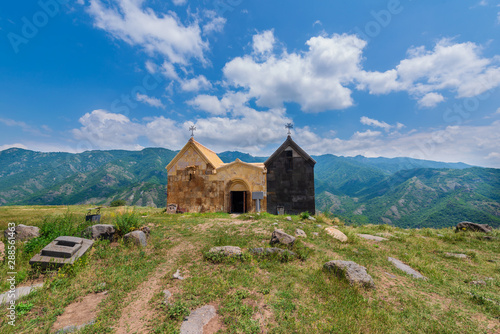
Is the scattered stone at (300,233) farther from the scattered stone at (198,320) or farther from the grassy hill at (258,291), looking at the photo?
the scattered stone at (198,320)

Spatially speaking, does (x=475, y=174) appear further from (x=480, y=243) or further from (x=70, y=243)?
(x=70, y=243)

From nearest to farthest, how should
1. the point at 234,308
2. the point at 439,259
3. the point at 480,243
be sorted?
the point at 234,308 → the point at 439,259 → the point at 480,243

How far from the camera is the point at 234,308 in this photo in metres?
4.43

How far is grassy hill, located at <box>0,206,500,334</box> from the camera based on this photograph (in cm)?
415

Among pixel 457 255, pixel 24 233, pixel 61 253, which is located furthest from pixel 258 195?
pixel 24 233

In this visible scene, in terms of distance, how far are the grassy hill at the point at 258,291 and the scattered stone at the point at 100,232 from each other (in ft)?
1.73

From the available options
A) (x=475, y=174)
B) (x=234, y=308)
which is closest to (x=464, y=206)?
(x=475, y=174)

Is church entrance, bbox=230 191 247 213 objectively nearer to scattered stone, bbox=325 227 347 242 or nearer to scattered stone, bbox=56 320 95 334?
scattered stone, bbox=325 227 347 242

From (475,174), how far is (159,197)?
221 metres

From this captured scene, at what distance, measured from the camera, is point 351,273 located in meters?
5.76

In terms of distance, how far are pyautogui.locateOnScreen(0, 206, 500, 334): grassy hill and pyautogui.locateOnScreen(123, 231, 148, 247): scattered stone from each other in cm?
23
